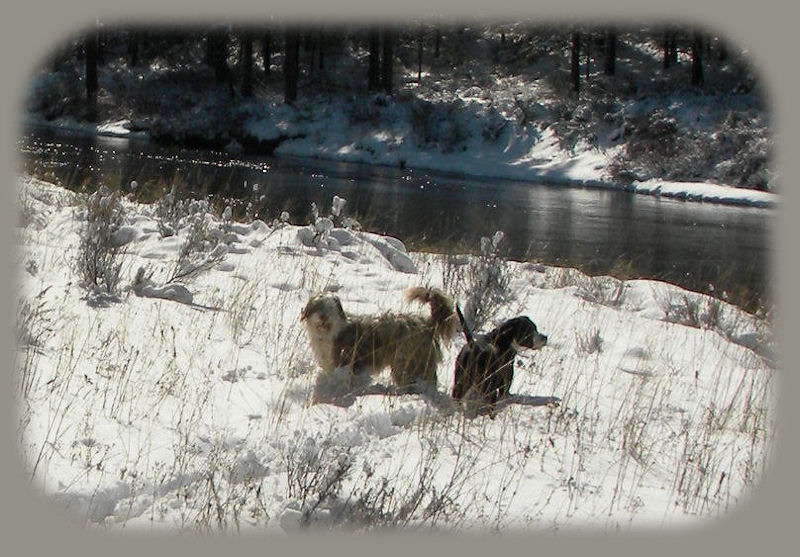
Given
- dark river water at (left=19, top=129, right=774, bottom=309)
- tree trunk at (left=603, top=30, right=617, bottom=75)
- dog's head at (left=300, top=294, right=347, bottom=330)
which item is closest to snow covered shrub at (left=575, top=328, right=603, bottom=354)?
dog's head at (left=300, top=294, right=347, bottom=330)

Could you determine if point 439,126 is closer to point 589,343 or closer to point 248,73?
point 248,73

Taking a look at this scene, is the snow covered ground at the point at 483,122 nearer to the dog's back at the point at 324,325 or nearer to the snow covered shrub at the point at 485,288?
the snow covered shrub at the point at 485,288

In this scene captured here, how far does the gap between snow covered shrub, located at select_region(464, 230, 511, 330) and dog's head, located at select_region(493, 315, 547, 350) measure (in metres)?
1.47

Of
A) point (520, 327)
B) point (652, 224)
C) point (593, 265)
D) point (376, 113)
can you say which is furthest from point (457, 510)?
point (376, 113)

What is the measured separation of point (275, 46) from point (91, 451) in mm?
46217

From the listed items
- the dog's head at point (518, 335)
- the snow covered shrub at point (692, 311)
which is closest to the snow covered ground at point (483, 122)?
the snow covered shrub at point (692, 311)

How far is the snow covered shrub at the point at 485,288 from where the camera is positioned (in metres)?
6.96

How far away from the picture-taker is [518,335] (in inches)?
209

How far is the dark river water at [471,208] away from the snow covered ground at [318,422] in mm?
4292

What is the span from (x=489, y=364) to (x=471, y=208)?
49.2 feet

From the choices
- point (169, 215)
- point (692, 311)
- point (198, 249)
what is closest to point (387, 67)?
point (169, 215)

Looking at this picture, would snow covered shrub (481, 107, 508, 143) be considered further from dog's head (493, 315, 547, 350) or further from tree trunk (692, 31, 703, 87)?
dog's head (493, 315, 547, 350)

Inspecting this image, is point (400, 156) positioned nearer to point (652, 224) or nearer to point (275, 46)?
point (652, 224)

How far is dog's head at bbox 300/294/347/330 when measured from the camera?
16.8ft
